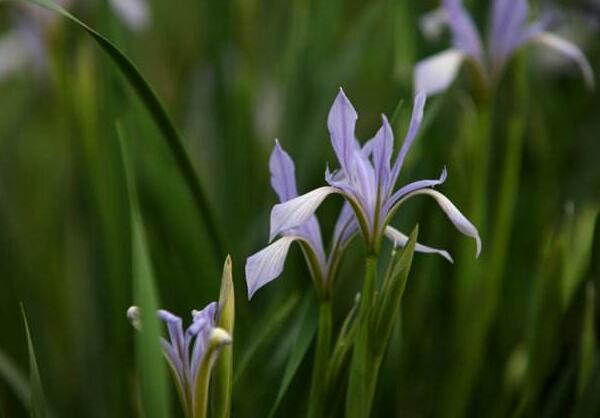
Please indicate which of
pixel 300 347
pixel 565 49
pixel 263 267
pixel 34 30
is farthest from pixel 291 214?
pixel 34 30

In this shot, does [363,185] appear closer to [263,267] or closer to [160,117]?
[263,267]

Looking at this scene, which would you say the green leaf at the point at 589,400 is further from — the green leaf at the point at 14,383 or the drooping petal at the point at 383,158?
the green leaf at the point at 14,383

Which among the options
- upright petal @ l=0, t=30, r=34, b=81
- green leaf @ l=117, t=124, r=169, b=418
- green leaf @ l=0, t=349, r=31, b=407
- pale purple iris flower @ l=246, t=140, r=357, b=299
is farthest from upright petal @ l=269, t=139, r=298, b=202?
upright petal @ l=0, t=30, r=34, b=81

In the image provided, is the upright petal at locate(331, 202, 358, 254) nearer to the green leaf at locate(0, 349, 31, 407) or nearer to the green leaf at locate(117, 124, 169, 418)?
the green leaf at locate(117, 124, 169, 418)

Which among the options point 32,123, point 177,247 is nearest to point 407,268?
point 177,247

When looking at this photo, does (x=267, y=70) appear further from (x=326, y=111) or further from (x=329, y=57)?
(x=326, y=111)

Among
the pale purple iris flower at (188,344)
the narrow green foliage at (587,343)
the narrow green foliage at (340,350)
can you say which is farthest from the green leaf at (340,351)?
the narrow green foliage at (587,343)
